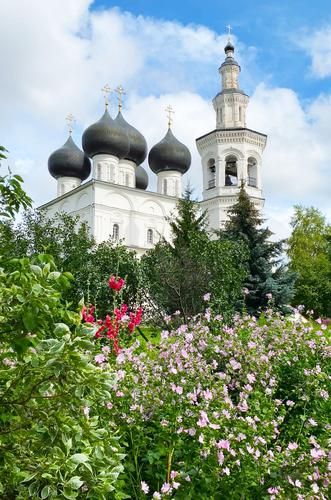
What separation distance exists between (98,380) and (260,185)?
98.3ft

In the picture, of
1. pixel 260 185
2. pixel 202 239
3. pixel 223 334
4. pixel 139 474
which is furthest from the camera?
pixel 260 185

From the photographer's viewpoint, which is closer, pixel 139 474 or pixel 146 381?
pixel 139 474

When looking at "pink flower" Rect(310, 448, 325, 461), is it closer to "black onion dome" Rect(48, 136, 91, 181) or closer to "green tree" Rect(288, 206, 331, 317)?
"green tree" Rect(288, 206, 331, 317)

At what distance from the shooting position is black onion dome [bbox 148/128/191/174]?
30.6 metres

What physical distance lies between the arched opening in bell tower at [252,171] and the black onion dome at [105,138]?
713 centimetres

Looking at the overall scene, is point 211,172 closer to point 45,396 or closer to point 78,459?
point 45,396

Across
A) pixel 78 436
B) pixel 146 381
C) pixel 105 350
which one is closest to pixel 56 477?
pixel 78 436

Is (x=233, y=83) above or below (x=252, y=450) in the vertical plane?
above

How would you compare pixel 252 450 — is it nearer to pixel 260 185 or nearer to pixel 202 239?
pixel 202 239

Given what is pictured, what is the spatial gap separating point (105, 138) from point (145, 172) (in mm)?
5743

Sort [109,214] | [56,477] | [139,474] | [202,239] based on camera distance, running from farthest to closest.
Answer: [109,214] < [202,239] < [139,474] < [56,477]

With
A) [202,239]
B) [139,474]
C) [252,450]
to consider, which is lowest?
[139,474]

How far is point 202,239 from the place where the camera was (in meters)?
12.6

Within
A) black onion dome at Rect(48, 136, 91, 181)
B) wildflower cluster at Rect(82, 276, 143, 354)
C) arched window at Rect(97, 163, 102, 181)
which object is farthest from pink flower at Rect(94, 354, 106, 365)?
black onion dome at Rect(48, 136, 91, 181)
